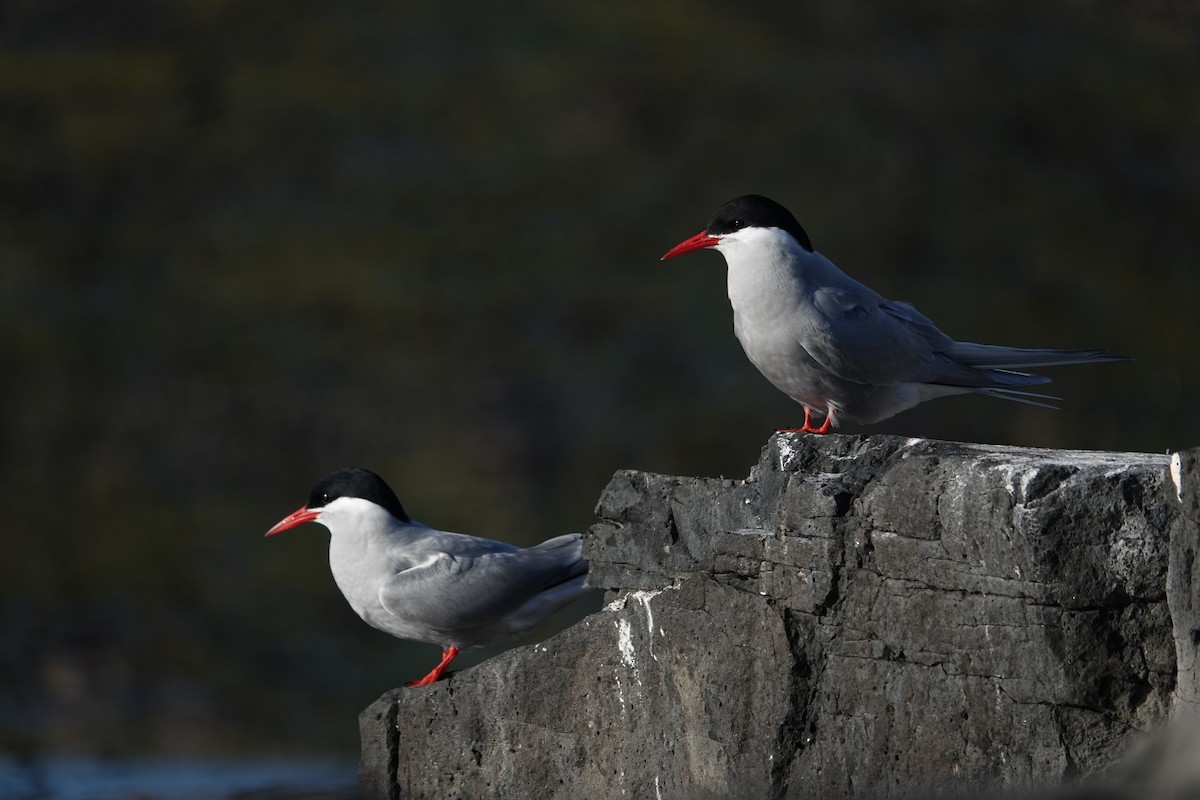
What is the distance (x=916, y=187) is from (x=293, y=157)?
1044 cm

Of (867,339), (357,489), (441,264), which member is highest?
(441,264)

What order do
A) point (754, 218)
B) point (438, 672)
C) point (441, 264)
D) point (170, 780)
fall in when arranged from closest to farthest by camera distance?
point (754, 218), point (438, 672), point (170, 780), point (441, 264)

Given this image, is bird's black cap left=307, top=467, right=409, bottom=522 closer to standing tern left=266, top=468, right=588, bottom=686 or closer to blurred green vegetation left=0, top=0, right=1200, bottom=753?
standing tern left=266, top=468, right=588, bottom=686

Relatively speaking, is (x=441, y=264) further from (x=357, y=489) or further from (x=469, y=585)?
(x=469, y=585)

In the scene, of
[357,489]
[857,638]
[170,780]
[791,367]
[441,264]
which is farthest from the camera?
[441,264]

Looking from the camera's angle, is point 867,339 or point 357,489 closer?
point 867,339

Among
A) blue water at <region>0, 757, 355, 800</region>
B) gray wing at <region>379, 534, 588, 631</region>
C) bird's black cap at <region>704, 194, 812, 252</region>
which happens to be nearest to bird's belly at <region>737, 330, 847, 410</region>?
bird's black cap at <region>704, 194, 812, 252</region>

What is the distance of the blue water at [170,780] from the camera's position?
12.8m

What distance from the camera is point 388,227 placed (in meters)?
26.1

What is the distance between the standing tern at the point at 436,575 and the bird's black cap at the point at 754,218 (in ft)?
6.02

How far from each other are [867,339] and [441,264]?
1889 centimetres

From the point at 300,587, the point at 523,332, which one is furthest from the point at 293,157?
the point at 300,587

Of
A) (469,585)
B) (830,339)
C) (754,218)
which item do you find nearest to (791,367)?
(830,339)

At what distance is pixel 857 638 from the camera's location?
616 cm
